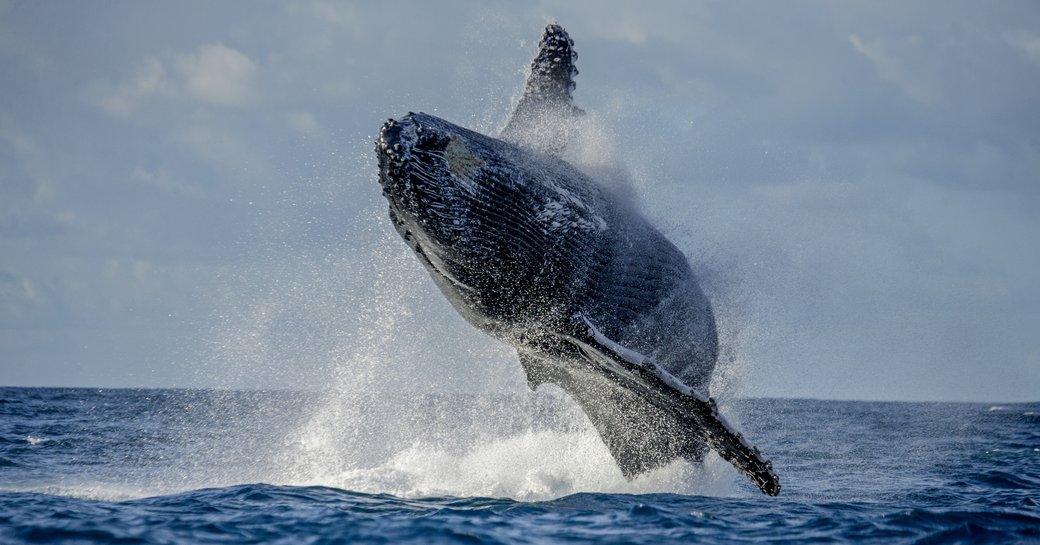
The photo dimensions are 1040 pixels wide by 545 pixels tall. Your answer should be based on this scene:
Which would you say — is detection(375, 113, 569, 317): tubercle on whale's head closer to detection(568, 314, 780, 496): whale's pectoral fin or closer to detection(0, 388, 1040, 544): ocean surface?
detection(568, 314, 780, 496): whale's pectoral fin

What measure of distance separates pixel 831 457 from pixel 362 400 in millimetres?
9866

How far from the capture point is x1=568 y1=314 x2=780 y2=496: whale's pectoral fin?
6.84 metres

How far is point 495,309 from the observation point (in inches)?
284

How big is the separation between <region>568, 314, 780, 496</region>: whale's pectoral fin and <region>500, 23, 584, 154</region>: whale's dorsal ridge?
2.19m

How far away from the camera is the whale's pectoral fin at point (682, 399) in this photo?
6844mm

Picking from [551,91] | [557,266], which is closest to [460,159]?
[557,266]

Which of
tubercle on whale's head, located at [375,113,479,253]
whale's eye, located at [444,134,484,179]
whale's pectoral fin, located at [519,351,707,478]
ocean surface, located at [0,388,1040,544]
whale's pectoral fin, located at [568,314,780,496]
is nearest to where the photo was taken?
tubercle on whale's head, located at [375,113,479,253]

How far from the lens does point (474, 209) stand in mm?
6566

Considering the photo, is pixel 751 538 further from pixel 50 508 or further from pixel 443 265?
pixel 50 508

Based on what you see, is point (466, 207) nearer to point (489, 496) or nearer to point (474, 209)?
point (474, 209)

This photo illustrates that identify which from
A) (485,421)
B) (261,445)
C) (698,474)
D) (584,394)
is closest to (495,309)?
(584,394)

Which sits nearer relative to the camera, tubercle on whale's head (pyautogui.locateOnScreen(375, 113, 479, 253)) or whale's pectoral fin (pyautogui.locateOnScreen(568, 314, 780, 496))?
tubercle on whale's head (pyautogui.locateOnScreen(375, 113, 479, 253))

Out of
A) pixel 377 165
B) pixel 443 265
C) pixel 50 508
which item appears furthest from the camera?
pixel 50 508

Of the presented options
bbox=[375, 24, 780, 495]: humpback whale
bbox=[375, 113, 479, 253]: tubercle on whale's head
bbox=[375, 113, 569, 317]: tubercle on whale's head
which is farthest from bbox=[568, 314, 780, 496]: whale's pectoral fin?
bbox=[375, 113, 479, 253]: tubercle on whale's head
